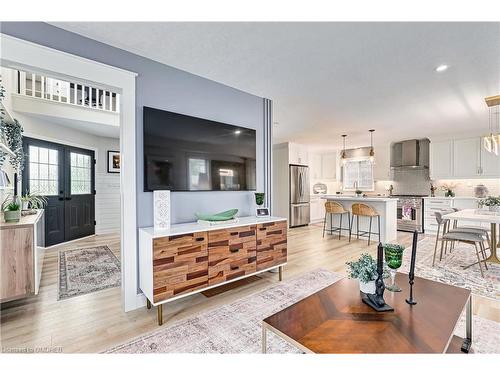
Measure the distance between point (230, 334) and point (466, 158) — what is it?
689 cm

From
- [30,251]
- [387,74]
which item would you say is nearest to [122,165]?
[30,251]

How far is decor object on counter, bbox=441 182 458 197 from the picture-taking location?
5.91 metres

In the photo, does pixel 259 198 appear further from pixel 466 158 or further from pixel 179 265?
pixel 466 158

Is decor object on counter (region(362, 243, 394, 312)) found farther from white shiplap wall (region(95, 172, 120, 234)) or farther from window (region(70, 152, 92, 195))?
white shiplap wall (region(95, 172, 120, 234))

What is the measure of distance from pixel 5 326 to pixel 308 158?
7.26m

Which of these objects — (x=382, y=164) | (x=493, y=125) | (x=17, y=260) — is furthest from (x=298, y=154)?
(x=17, y=260)

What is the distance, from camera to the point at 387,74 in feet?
9.13

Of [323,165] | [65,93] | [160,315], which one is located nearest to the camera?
[160,315]

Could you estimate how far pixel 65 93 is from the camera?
4719 mm

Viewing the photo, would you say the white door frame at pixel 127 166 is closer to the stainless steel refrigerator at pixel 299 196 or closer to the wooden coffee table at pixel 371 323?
the wooden coffee table at pixel 371 323

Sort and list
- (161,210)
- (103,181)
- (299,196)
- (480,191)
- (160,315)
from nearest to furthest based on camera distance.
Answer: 1. (160,315)
2. (161,210)
3. (480,191)
4. (103,181)
5. (299,196)

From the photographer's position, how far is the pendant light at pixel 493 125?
3.14 meters

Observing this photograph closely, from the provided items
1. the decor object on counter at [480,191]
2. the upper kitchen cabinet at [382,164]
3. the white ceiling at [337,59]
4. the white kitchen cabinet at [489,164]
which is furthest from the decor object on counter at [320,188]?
the white ceiling at [337,59]

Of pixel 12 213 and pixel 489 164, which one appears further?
pixel 489 164
